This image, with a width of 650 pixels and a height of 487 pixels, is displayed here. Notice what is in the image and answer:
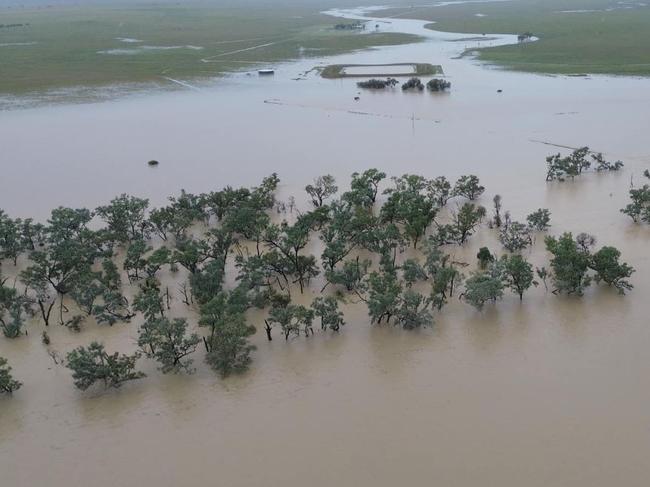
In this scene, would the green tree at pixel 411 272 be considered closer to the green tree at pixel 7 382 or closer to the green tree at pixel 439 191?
the green tree at pixel 439 191

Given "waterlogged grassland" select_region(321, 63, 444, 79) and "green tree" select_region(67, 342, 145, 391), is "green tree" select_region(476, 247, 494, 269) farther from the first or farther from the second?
"waterlogged grassland" select_region(321, 63, 444, 79)

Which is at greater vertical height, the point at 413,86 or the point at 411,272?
the point at 413,86

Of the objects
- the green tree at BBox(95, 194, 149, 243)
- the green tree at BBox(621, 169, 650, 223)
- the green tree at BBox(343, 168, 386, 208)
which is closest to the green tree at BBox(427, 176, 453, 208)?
the green tree at BBox(343, 168, 386, 208)

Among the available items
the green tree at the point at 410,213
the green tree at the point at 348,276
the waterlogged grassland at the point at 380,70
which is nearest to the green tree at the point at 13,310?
the green tree at the point at 348,276

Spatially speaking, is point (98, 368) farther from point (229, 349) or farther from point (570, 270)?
point (570, 270)

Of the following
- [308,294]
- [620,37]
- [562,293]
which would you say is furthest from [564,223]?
[620,37]

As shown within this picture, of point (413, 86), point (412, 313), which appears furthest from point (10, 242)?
point (413, 86)
